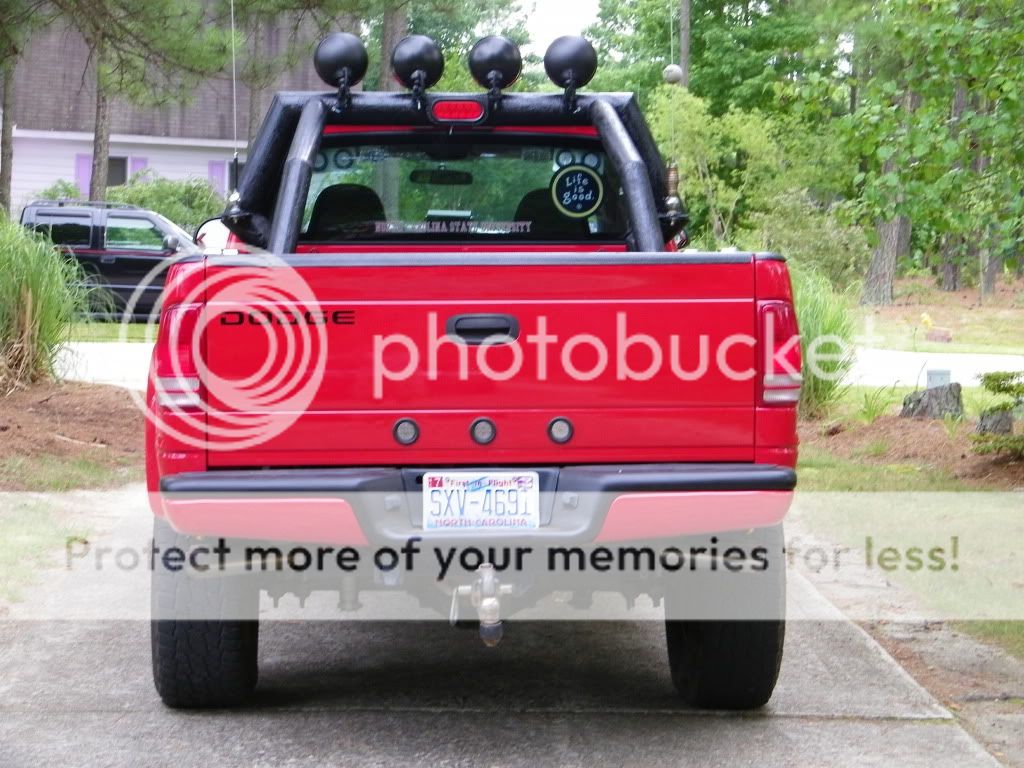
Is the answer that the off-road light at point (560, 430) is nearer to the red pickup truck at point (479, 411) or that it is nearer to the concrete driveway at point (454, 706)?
the red pickup truck at point (479, 411)

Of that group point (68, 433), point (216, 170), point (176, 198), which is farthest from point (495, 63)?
point (216, 170)

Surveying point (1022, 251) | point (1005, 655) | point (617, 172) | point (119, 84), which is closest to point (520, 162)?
point (617, 172)

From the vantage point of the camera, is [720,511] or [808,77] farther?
[808,77]

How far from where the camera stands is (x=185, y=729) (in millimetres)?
4980

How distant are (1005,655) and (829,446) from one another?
19.5ft

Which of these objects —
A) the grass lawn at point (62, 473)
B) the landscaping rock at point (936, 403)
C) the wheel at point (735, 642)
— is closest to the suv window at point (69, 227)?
the grass lawn at point (62, 473)

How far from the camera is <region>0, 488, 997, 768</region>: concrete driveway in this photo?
15.6 ft

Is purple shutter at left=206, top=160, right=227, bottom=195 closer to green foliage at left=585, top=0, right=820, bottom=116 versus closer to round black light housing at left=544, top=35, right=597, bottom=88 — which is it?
green foliage at left=585, top=0, right=820, bottom=116

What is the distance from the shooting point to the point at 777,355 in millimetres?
4535

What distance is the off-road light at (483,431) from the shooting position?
452cm

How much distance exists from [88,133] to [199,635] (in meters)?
36.5

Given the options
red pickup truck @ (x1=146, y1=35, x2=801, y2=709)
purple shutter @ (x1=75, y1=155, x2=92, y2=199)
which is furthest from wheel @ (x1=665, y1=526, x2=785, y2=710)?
purple shutter @ (x1=75, y1=155, x2=92, y2=199)

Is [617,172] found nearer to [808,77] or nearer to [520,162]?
[520,162]

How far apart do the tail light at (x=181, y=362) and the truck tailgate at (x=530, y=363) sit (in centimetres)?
15
